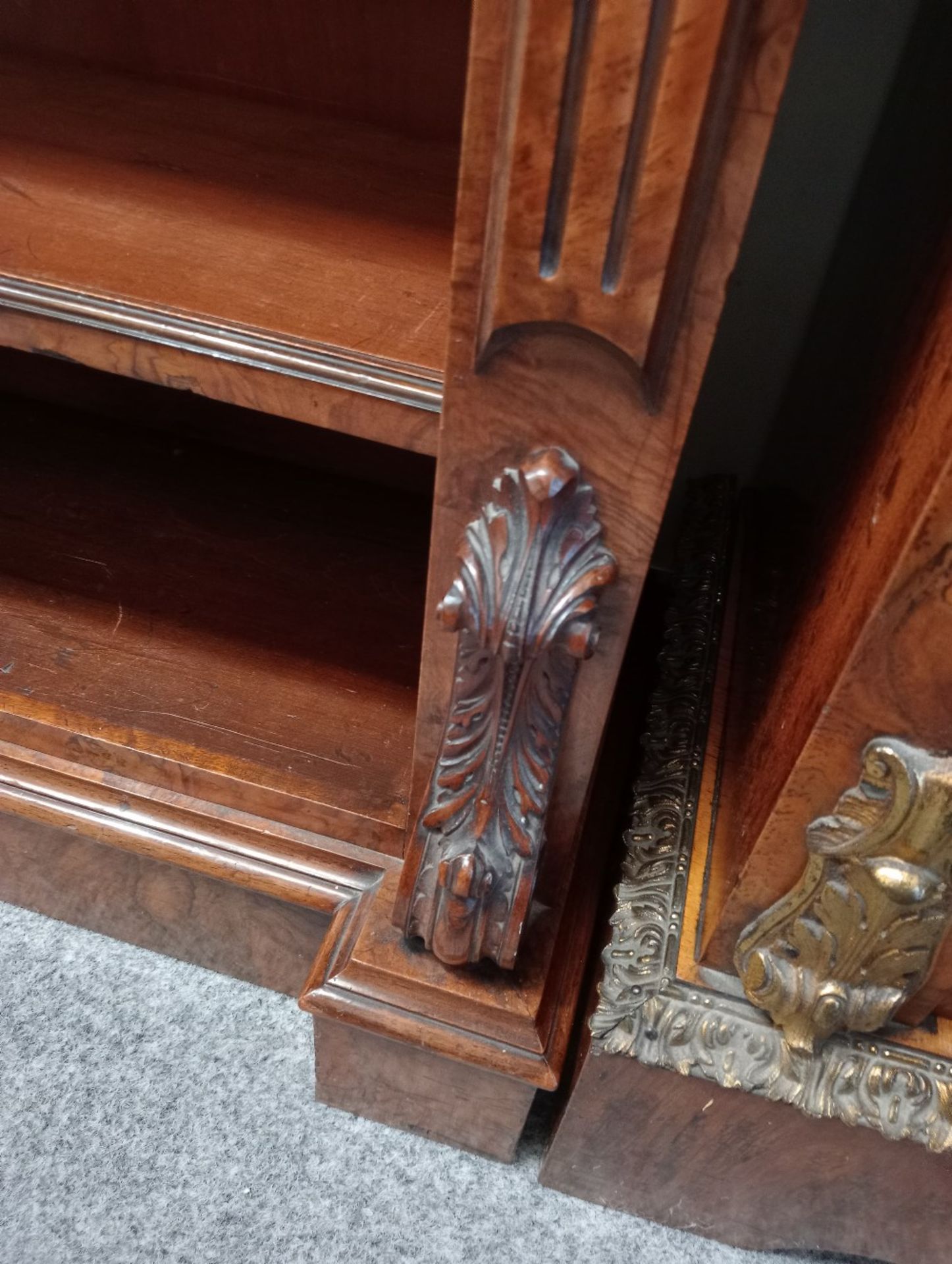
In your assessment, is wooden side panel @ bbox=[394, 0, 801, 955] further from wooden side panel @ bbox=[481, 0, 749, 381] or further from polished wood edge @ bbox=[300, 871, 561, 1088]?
polished wood edge @ bbox=[300, 871, 561, 1088]

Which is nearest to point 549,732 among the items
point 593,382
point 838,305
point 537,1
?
point 593,382

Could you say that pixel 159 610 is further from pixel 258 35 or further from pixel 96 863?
pixel 258 35

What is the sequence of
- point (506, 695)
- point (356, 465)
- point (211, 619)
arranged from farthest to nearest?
point (356, 465) < point (211, 619) < point (506, 695)

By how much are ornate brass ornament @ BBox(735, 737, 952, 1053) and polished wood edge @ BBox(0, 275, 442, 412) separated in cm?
23

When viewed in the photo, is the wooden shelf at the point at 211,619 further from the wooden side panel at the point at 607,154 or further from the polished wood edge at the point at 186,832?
the wooden side panel at the point at 607,154

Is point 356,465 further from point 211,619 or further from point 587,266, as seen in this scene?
point 587,266

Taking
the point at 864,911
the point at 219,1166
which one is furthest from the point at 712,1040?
the point at 219,1166

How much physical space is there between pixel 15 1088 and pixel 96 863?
13cm

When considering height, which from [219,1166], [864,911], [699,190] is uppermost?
[699,190]


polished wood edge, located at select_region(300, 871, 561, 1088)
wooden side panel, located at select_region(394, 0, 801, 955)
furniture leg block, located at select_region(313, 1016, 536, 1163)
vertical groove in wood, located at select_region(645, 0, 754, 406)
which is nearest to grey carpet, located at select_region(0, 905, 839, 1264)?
furniture leg block, located at select_region(313, 1016, 536, 1163)

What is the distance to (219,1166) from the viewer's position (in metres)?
0.60

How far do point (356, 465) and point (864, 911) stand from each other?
1.63 ft

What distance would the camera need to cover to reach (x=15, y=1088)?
2.06ft

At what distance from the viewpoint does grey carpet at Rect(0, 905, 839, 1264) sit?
58 centimetres
